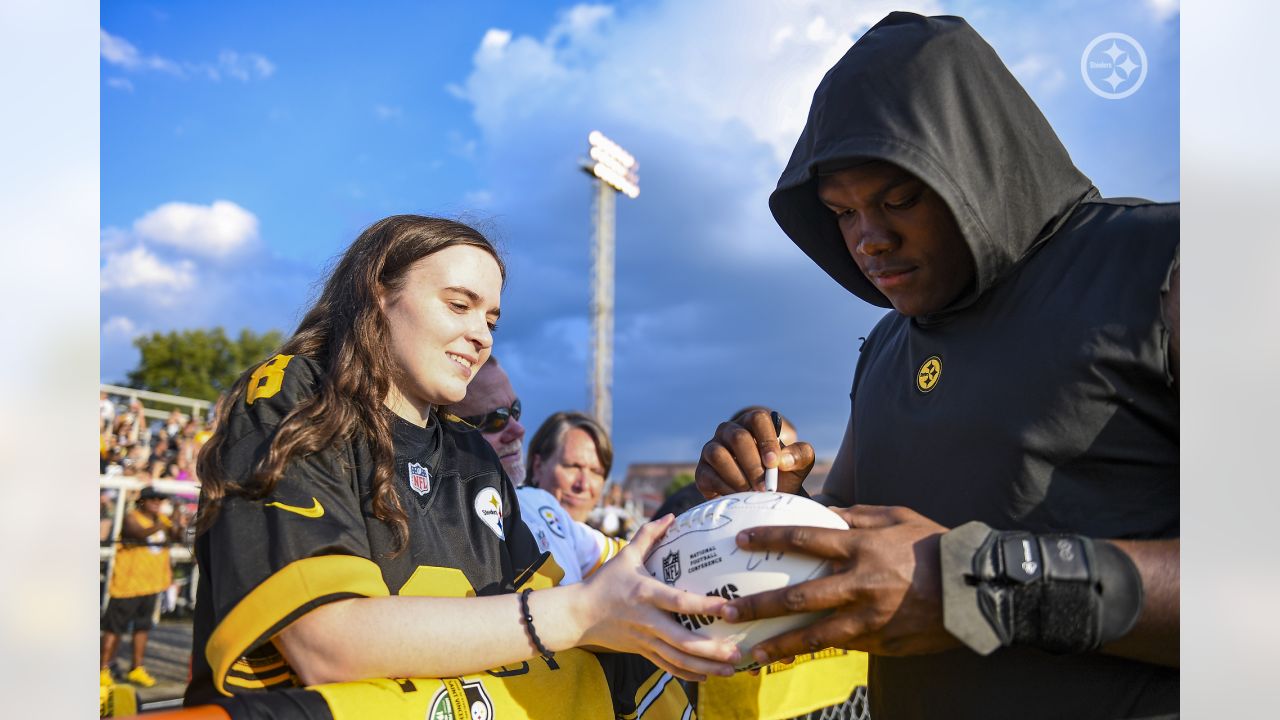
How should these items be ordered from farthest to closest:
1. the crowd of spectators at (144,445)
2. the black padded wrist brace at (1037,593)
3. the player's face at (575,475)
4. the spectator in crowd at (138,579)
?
the crowd of spectators at (144,445), the spectator in crowd at (138,579), the player's face at (575,475), the black padded wrist brace at (1037,593)

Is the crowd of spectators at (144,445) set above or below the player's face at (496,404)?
above

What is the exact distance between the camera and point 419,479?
7.82 ft

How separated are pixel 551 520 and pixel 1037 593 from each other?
10.1 ft

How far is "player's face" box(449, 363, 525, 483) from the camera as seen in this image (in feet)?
15.0

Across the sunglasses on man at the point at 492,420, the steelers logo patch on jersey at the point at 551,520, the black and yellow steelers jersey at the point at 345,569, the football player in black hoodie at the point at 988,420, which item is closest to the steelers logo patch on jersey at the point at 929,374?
the football player in black hoodie at the point at 988,420

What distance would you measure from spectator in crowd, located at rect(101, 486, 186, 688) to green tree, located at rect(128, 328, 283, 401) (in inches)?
1141

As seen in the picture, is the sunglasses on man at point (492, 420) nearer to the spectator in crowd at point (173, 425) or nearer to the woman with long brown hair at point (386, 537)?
the woman with long brown hair at point (386, 537)

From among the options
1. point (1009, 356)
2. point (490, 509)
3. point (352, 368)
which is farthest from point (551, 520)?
point (1009, 356)

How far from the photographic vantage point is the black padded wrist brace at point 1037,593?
1.60m

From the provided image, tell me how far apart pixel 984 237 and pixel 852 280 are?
79cm

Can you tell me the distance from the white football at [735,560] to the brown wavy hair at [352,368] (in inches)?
26.7
